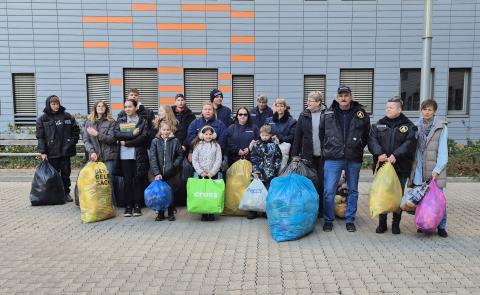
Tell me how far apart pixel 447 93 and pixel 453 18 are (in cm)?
223

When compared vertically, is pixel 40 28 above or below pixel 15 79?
above

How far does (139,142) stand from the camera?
20.5 ft

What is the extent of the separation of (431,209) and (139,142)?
13.2 ft

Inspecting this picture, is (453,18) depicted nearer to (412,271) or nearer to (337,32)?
(337,32)

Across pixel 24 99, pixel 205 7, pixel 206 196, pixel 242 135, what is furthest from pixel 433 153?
pixel 24 99

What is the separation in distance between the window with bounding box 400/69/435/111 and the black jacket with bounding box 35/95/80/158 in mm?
10042

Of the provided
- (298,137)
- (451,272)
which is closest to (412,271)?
(451,272)

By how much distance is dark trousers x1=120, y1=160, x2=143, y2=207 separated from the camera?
6359 millimetres

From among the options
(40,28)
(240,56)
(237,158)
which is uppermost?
(40,28)

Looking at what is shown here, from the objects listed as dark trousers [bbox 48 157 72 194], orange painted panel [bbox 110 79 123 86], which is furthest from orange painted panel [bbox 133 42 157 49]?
dark trousers [bbox 48 157 72 194]

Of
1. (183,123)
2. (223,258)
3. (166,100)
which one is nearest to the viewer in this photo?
(223,258)

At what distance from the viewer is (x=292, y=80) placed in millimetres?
12930

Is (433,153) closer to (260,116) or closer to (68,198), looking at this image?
(260,116)

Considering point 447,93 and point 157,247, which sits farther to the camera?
point 447,93
